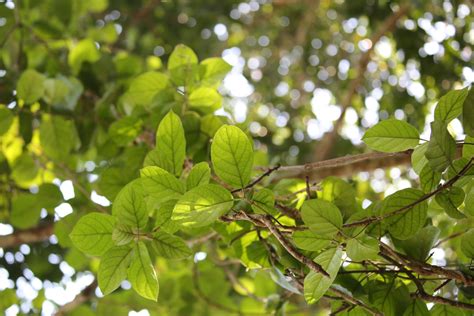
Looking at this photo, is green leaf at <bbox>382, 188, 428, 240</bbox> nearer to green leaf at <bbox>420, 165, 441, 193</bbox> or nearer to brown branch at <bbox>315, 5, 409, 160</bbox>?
green leaf at <bbox>420, 165, 441, 193</bbox>

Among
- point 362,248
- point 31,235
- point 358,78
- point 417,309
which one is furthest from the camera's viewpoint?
point 358,78

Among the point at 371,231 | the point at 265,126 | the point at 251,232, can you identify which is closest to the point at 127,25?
the point at 265,126

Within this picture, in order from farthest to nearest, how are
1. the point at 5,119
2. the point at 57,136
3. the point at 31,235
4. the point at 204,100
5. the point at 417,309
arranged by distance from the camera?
the point at 31,235 → the point at 57,136 → the point at 5,119 → the point at 204,100 → the point at 417,309

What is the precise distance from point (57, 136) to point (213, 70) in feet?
1.35

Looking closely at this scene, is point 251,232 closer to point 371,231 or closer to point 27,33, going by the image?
point 371,231

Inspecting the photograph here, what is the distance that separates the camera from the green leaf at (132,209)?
808 millimetres

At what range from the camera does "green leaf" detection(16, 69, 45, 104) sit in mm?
1252

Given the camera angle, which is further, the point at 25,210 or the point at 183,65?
the point at 25,210

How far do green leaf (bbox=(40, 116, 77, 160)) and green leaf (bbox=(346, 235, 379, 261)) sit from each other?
82 cm

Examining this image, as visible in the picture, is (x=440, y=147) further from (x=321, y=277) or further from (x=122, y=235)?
(x=122, y=235)

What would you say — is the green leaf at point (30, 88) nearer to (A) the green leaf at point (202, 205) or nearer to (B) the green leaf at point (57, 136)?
(B) the green leaf at point (57, 136)

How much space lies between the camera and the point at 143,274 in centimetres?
80

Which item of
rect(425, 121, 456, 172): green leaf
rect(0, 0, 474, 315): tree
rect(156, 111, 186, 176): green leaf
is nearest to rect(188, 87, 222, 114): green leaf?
rect(0, 0, 474, 315): tree

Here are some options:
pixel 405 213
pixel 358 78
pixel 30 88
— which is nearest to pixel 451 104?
pixel 405 213
